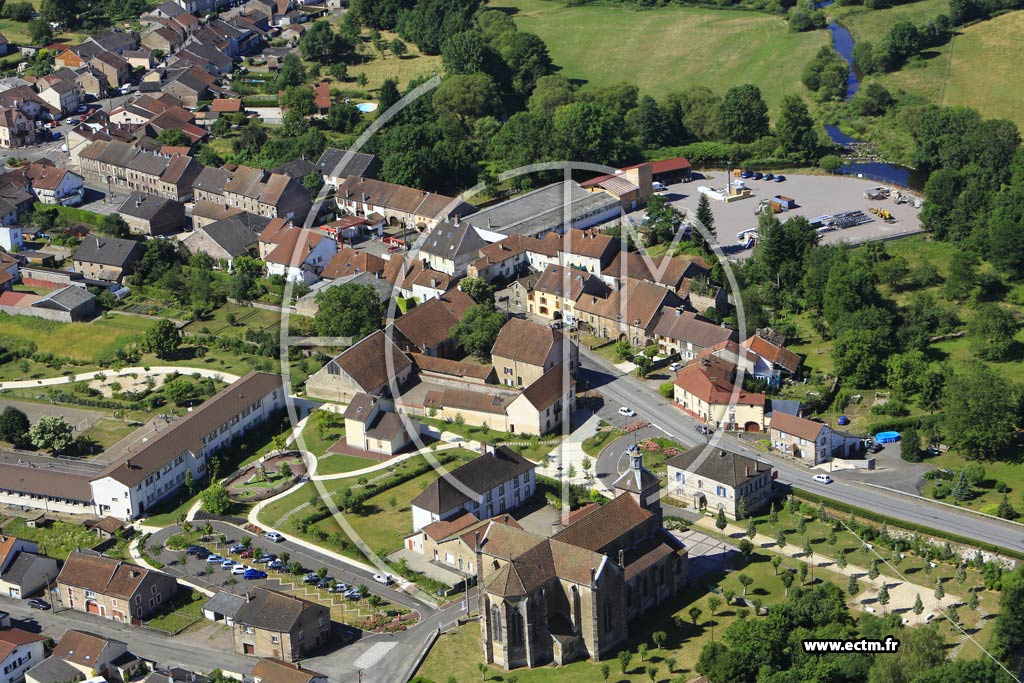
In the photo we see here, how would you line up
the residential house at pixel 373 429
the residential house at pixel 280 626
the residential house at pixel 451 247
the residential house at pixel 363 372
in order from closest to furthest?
1. the residential house at pixel 280 626
2. the residential house at pixel 373 429
3. the residential house at pixel 363 372
4. the residential house at pixel 451 247

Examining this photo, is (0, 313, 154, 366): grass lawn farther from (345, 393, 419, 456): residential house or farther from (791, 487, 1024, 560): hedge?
(791, 487, 1024, 560): hedge

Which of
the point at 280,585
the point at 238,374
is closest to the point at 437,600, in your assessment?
the point at 280,585

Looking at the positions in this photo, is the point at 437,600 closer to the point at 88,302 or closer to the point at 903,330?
the point at 903,330

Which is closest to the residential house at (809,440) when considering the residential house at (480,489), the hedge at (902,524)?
the hedge at (902,524)

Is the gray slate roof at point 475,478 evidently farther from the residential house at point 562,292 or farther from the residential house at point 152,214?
the residential house at point 152,214

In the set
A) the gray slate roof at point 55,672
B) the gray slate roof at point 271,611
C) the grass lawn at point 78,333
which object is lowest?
the gray slate roof at point 55,672

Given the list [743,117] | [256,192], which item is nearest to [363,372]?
[256,192]

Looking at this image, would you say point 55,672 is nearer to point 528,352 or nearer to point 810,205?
point 528,352

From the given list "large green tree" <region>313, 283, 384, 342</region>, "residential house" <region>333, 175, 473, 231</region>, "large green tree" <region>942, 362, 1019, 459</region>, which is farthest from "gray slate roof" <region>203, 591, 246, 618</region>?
"residential house" <region>333, 175, 473, 231</region>
